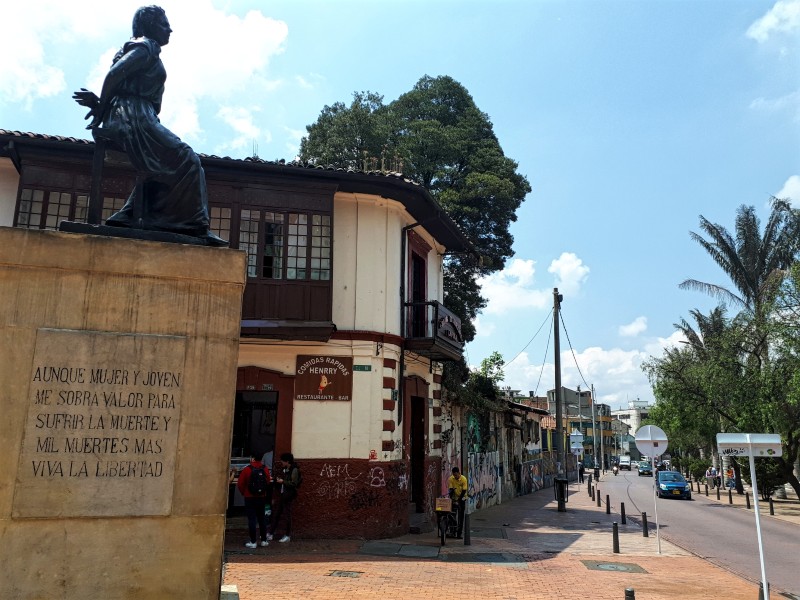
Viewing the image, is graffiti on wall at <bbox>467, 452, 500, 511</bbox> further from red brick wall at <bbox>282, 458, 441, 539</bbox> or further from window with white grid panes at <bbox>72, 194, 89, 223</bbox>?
window with white grid panes at <bbox>72, 194, 89, 223</bbox>

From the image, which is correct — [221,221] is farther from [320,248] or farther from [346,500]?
[346,500]

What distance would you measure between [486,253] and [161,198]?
19.0m

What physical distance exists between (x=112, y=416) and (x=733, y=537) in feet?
59.0

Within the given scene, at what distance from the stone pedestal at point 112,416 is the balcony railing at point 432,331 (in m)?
10.7

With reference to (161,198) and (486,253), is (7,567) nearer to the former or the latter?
(161,198)

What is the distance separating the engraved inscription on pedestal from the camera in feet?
14.8

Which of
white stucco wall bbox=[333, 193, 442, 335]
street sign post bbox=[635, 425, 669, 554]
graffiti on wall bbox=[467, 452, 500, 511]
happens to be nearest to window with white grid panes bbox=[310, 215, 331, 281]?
white stucco wall bbox=[333, 193, 442, 335]

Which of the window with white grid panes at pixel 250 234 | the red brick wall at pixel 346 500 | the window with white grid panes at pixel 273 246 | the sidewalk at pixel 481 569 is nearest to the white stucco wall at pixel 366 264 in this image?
the window with white grid panes at pixel 273 246

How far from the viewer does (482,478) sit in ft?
77.8

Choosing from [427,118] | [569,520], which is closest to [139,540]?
[569,520]

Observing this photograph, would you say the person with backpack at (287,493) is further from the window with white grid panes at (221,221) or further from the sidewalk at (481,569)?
the window with white grid panes at (221,221)

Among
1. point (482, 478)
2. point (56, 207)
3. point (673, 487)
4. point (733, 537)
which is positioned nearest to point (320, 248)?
point (56, 207)

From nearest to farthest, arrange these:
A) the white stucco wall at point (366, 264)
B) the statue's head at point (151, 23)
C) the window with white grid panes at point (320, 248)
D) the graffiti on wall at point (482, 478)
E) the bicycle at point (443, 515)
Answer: the statue's head at point (151, 23) < the bicycle at point (443, 515) < the window with white grid panes at point (320, 248) < the white stucco wall at point (366, 264) < the graffiti on wall at point (482, 478)

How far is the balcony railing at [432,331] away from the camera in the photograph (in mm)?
15758
